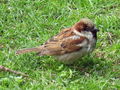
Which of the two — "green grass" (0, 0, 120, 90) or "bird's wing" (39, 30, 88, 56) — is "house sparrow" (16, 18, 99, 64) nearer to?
"bird's wing" (39, 30, 88, 56)

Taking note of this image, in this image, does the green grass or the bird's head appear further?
the bird's head

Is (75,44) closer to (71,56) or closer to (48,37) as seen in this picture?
(71,56)

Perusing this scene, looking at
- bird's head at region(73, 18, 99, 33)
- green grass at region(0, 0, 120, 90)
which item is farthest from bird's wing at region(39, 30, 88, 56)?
green grass at region(0, 0, 120, 90)

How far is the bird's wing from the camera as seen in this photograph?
6.22m

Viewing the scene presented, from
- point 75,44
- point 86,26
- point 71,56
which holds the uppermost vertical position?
point 86,26

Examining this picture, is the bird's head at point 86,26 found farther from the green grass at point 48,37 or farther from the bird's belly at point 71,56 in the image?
the green grass at point 48,37

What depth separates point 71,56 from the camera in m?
6.25

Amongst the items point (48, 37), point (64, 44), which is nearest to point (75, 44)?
point (64, 44)

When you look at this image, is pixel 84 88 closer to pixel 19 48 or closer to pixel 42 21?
pixel 19 48

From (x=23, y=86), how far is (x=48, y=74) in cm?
45

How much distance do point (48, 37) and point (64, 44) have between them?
3.03ft

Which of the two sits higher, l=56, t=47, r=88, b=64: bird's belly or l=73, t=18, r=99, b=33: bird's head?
l=73, t=18, r=99, b=33: bird's head

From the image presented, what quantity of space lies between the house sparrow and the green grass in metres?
0.19

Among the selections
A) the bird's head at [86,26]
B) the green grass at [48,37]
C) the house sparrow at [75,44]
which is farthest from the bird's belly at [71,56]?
the bird's head at [86,26]
